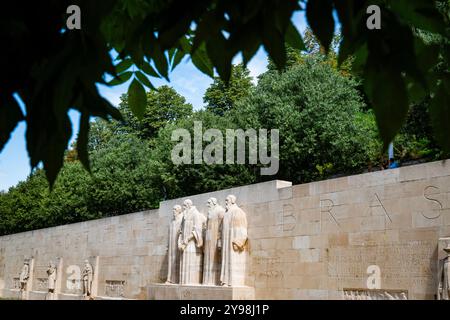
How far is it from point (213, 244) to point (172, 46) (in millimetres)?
15516

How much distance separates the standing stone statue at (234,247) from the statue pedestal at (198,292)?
1.12ft

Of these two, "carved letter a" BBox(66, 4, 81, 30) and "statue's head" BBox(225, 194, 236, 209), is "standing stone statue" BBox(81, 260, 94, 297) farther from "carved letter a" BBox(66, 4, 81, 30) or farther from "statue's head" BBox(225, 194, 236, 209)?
"carved letter a" BBox(66, 4, 81, 30)

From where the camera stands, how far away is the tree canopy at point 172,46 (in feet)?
5.05

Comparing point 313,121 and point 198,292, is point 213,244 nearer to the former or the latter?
point 198,292

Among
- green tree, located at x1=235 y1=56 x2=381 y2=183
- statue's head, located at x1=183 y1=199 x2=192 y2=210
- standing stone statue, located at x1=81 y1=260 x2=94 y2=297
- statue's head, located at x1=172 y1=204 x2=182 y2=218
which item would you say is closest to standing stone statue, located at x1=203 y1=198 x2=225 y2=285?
statue's head, located at x1=183 y1=199 x2=192 y2=210

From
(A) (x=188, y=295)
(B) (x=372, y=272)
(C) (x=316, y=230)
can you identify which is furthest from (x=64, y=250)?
(B) (x=372, y=272)

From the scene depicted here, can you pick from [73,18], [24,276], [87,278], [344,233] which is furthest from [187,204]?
[73,18]

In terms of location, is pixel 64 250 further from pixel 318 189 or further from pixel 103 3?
pixel 103 3

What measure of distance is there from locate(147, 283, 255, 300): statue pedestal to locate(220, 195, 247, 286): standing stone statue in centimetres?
34

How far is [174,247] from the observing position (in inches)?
736

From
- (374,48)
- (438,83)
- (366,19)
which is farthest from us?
(438,83)

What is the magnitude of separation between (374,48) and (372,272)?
11.6 m

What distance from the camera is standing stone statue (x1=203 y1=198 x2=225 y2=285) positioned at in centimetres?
1669

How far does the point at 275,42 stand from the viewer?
5.49 feet
